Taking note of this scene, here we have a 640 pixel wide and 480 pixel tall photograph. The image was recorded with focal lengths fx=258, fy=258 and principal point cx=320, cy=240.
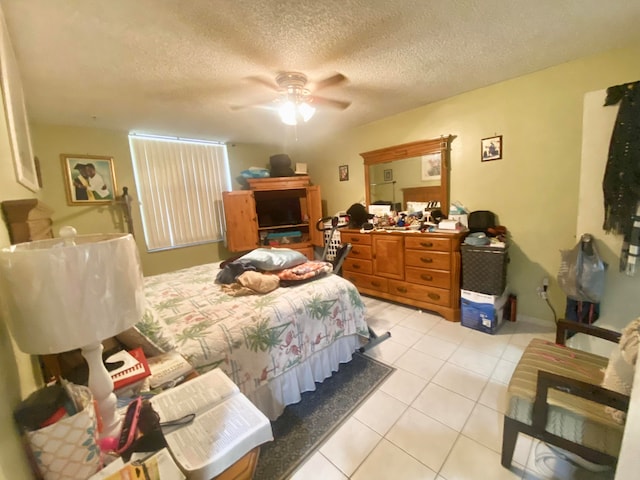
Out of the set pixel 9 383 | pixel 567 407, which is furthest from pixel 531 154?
pixel 9 383

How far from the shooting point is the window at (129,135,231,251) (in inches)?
133

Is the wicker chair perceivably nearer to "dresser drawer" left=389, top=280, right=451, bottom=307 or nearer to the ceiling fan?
"dresser drawer" left=389, top=280, right=451, bottom=307

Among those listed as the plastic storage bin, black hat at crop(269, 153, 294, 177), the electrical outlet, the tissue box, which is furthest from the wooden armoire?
the electrical outlet

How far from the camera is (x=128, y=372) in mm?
999

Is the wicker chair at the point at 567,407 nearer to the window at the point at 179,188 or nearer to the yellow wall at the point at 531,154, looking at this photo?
the yellow wall at the point at 531,154

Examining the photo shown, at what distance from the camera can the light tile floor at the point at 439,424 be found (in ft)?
4.31

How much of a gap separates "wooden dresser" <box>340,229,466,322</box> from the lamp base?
2.75 m

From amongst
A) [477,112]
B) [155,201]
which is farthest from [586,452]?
[155,201]

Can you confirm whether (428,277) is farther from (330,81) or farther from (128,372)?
(128,372)

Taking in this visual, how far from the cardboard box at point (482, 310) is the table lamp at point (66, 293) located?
110 inches

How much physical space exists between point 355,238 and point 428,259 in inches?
39.5

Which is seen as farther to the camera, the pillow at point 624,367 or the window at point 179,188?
the window at point 179,188

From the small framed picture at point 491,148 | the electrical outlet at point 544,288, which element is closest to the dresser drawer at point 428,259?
the electrical outlet at point 544,288

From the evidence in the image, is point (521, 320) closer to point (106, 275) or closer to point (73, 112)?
point (106, 275)
